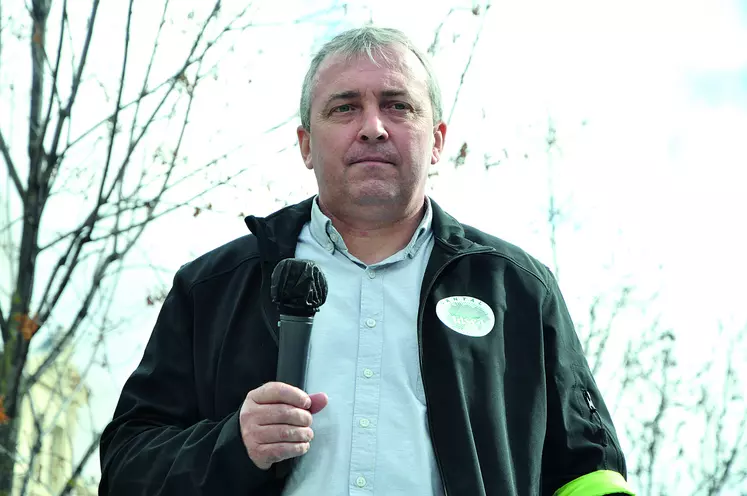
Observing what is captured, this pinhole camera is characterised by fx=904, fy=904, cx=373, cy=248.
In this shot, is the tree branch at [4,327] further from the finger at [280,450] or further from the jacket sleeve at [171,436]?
the finger at [280,450]

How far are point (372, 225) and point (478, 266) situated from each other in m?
0.37

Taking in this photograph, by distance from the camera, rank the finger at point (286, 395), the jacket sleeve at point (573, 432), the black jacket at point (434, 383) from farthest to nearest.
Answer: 1. the jacket sleeve at point (573, 432)
2. the black jacket at point (434, 383)
3. the finger at point (286, 395)

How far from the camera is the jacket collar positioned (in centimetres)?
287

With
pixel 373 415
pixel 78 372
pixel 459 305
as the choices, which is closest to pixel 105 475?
pixel 373 415

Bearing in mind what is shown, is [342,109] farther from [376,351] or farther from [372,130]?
[376,351]

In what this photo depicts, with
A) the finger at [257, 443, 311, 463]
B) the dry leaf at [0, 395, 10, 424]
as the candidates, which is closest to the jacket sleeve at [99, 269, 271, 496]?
the finger at [257, 443, 311, 463]

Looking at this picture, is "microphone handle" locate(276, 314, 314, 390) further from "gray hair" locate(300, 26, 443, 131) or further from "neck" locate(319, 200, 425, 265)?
"gray hair" locate(300, 26, 443, 131)

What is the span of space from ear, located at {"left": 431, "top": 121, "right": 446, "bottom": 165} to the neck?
281 mm

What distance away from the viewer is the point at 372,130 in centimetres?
283

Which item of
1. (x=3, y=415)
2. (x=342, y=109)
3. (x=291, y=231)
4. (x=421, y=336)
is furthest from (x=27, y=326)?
(x=421, y=336)

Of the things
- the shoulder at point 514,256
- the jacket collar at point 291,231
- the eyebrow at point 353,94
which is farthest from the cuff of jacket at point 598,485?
the eyebrow at point 353,94

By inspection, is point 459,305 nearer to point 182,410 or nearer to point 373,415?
point 373,415

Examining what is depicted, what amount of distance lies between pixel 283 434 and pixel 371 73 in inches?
51.6

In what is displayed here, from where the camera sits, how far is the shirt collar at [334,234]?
9.58ft
